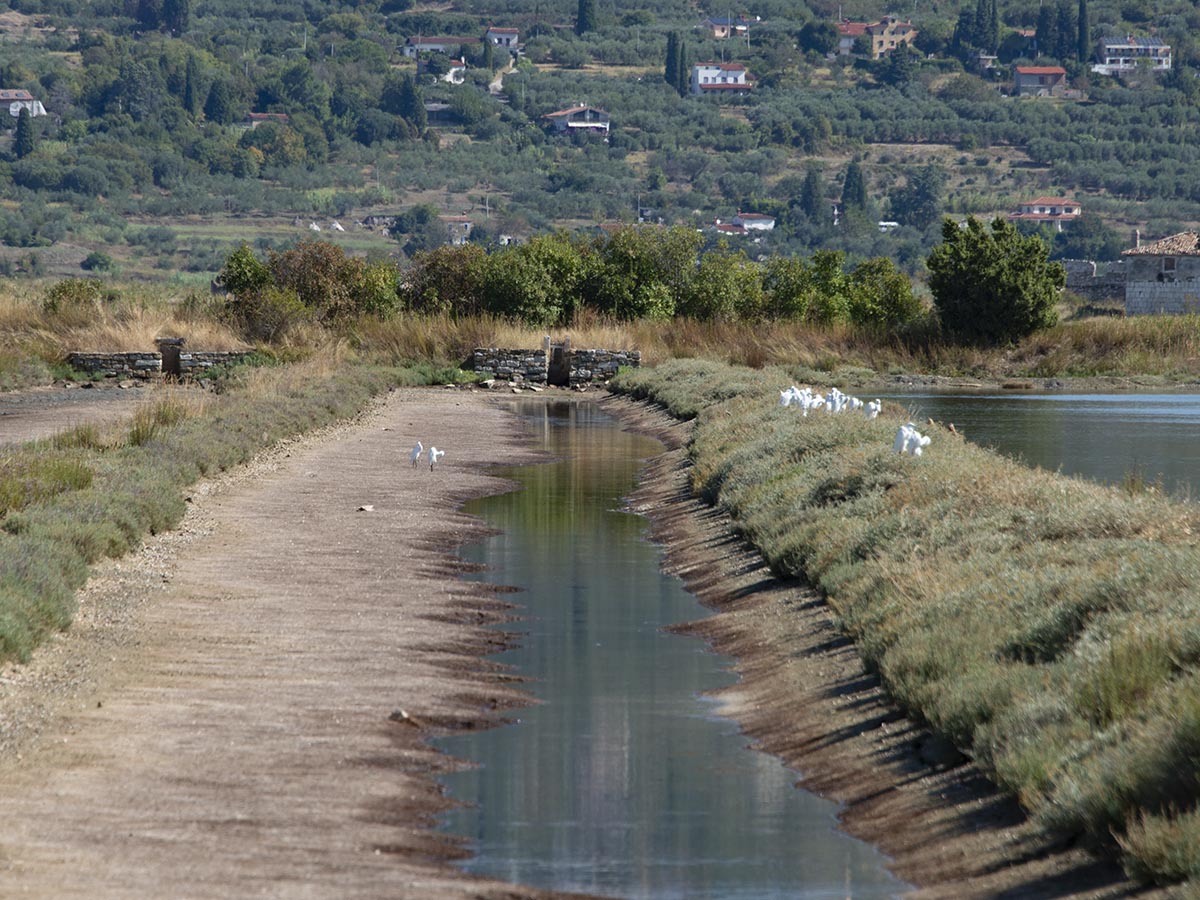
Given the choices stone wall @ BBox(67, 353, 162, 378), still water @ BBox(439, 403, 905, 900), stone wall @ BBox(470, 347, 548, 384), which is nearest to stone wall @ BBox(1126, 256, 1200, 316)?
stone wall @ BBox(470, 347, 548, 384)

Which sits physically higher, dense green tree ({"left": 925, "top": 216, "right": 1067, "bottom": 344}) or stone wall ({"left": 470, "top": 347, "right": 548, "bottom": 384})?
dense green tree ({"left": 925, "top": 216, "right": 1067, "bottom": 344})

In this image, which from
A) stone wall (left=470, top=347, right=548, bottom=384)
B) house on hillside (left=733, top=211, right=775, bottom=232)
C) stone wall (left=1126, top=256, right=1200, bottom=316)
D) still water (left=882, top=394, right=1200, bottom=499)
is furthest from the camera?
house on hillside (left=733, top=211, right=775, bottom=232)

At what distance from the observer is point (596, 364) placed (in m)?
56.8

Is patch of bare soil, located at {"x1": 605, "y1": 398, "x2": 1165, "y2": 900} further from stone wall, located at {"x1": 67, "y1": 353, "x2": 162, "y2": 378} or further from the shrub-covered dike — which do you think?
stone wall, located at {"x1": 67, "y1": 353, "x2": 162, "y2": 378}

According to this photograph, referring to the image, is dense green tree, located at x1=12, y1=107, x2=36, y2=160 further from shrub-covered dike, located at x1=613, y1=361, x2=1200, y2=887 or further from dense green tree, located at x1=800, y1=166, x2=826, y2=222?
shrub-covered dike, located at x1=613, y1=361, x2=1200, y2=887

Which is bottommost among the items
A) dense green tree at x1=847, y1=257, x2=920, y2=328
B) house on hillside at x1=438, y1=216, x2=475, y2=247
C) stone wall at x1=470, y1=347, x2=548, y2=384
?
house on hillside at x1=438, y1=216, x2=475, y2=247

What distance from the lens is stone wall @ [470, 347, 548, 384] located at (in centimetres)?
5644

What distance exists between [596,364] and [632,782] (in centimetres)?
4481

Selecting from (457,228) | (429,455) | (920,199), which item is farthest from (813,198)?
(429,455)

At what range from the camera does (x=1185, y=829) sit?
8633mm

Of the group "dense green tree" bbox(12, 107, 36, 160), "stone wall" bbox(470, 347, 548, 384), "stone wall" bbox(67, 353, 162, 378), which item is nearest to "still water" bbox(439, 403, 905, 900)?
"stone wall" bbox(67, 353, 162, 378)

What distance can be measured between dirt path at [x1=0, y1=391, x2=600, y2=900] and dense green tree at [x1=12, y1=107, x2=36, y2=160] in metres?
169

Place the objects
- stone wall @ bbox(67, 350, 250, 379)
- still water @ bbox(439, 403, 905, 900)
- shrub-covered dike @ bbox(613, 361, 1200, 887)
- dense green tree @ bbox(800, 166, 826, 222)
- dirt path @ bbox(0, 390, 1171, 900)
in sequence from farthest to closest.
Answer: dense green tree @ bbox(800, 166, 826, 222) < stone wall @ bbox(67, 350, 250, 379) < still water @ bbox(439, 403, 905, 900) < dirt path @ bbox(0, 390, 1171, 900) < shrub-covered dike @ bbox(613, 361, 1200, 887)

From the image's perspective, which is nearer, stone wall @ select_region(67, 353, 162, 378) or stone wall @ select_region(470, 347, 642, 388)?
stone wall @ select_region(67, 353, 162, 378)
